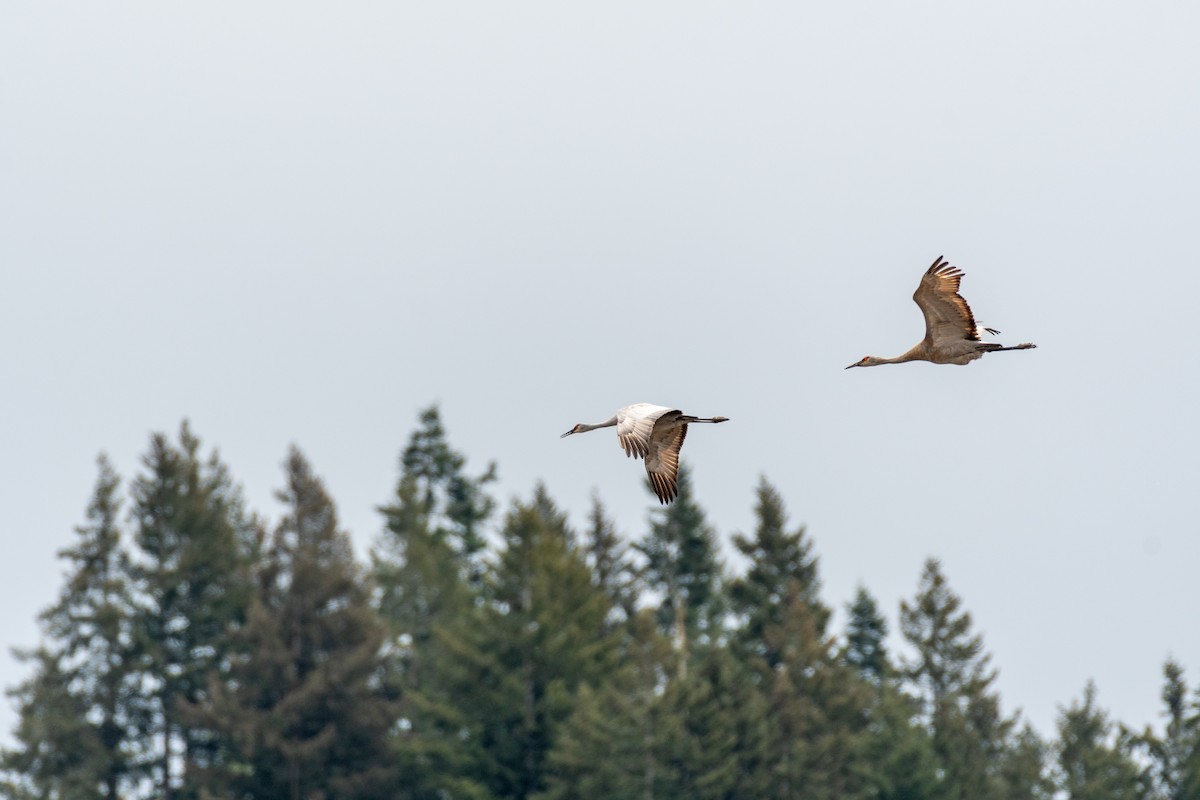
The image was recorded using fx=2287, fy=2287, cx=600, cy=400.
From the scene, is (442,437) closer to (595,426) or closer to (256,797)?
(256,797)

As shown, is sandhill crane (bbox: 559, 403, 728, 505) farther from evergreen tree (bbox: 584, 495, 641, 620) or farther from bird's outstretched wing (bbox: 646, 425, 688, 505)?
evergreen tree (bbox: 584, 495, 641, 620)

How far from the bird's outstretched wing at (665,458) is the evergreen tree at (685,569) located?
52657 mm

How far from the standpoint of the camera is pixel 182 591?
7962 cm

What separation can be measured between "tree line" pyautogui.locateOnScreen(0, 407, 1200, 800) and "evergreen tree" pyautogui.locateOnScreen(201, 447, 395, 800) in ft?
0.29

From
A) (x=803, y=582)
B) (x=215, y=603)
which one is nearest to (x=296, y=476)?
(x=215, y=603)

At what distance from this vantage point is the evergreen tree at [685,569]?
8531 cm

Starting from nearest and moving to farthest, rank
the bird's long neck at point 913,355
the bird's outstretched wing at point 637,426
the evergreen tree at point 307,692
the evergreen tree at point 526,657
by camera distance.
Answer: the bird's outstretched wing at point 637,426, the bird's long neck at point 913,355, the evergreen tree at point 526,657, the evergreen tree at point 307,692

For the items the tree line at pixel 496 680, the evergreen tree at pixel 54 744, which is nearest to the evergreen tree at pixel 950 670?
the tree line at pixel 496 680

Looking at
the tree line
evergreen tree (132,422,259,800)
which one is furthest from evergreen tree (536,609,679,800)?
evergreen tree (132,422,259,800)

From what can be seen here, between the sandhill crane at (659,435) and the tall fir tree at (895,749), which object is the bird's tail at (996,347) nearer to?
the sandhill crane at (659,435)

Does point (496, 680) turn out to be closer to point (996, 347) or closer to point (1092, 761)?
point (1092, 761)

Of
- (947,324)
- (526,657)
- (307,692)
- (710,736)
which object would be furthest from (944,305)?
(307,692)

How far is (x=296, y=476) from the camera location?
81.6 meters

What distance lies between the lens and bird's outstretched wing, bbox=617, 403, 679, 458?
30047 mm
